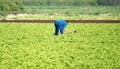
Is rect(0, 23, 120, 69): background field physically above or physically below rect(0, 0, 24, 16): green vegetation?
above

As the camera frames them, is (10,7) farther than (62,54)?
Yes

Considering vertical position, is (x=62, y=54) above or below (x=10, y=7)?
above

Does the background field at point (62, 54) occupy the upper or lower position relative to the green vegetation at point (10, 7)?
upper

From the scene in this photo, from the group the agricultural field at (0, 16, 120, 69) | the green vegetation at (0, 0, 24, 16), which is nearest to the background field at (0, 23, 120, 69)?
the agricultural field at (0, 16, 120, 69)

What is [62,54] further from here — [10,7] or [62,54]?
[10,7]

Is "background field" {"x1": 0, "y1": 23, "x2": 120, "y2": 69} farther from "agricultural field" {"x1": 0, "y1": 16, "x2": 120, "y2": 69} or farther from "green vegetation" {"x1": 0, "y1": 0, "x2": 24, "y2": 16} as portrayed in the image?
"green vegetation" {"x1": 0, "y1": 0, "x2": 24, "y2": 16}

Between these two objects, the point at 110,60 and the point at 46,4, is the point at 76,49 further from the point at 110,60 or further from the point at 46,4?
the point at 46,4

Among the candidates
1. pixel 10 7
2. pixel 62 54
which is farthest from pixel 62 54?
pixel 10 7

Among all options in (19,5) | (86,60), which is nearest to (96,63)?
(86,60)

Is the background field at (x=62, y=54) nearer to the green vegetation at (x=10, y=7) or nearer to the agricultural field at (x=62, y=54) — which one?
the agricultural field at (x=62, y=54)

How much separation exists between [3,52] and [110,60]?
155 inches

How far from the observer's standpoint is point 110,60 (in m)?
9.55

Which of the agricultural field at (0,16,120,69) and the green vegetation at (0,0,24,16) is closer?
the agricultural field at (0,16,120,69)

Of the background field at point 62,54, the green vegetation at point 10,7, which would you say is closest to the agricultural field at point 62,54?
the background field at point 62,54
